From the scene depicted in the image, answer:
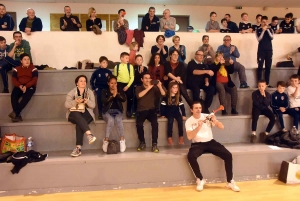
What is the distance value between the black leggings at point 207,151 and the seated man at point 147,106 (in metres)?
0.47

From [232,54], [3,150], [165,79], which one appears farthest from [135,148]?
[232,54]

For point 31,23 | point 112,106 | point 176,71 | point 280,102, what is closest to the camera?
point 112,106

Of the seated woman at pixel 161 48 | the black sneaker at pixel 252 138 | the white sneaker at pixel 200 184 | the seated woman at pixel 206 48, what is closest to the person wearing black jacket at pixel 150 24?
the seated woman at pixel 161 48

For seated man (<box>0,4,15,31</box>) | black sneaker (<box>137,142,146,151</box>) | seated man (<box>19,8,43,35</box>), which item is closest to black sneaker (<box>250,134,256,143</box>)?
black sneaker (<box>137,142,146,151</box>)

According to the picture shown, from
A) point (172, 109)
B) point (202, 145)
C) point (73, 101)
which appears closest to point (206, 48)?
point (172, 109)

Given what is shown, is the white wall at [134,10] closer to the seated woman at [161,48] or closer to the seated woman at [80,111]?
the seated woman at [161,48]

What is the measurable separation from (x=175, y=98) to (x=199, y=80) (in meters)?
0.71

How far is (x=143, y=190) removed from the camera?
10.4ft

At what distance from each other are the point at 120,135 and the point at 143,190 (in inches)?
31.5

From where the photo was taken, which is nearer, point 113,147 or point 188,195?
point 188,195

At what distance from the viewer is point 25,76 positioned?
407 cm

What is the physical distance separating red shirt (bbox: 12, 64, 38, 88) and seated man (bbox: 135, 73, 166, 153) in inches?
59.3

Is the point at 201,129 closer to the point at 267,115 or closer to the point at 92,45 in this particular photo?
the point at 267,115

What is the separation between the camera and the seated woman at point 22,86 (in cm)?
384
